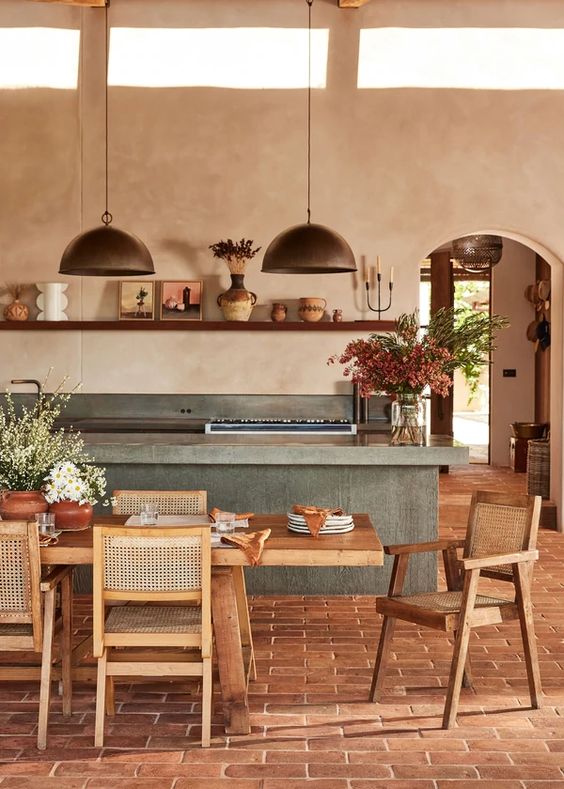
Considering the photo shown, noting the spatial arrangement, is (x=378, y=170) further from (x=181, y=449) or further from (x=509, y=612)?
(x=509, y=612)

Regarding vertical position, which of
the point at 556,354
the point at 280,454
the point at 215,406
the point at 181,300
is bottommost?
the point at 280,454

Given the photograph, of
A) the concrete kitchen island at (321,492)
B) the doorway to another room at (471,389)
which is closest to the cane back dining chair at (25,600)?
the concrete kitchen island at (321,492)

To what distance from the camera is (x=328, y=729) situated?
3887mm

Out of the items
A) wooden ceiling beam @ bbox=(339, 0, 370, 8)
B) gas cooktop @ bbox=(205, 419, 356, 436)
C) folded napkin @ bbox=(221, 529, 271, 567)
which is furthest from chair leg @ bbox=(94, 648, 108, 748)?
wooden ceiling beam @ bbox=(339, 0, 370, 8)

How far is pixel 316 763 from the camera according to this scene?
11.7 ft

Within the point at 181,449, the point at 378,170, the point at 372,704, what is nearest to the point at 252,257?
the point at 378,170

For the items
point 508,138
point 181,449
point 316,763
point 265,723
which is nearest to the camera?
point 316,763

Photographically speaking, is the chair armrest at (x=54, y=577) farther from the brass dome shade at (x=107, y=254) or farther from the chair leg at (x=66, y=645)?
the brass dome shade at (x=107, y=254)

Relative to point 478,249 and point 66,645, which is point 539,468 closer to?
point 478,249

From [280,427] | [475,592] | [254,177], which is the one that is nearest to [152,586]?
[475,592]

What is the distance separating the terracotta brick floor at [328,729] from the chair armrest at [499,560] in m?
0.64

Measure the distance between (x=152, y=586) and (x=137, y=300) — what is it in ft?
16.9

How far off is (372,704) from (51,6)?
Answer: 6.58 m

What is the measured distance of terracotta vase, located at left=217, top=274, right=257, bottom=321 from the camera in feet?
26.8
